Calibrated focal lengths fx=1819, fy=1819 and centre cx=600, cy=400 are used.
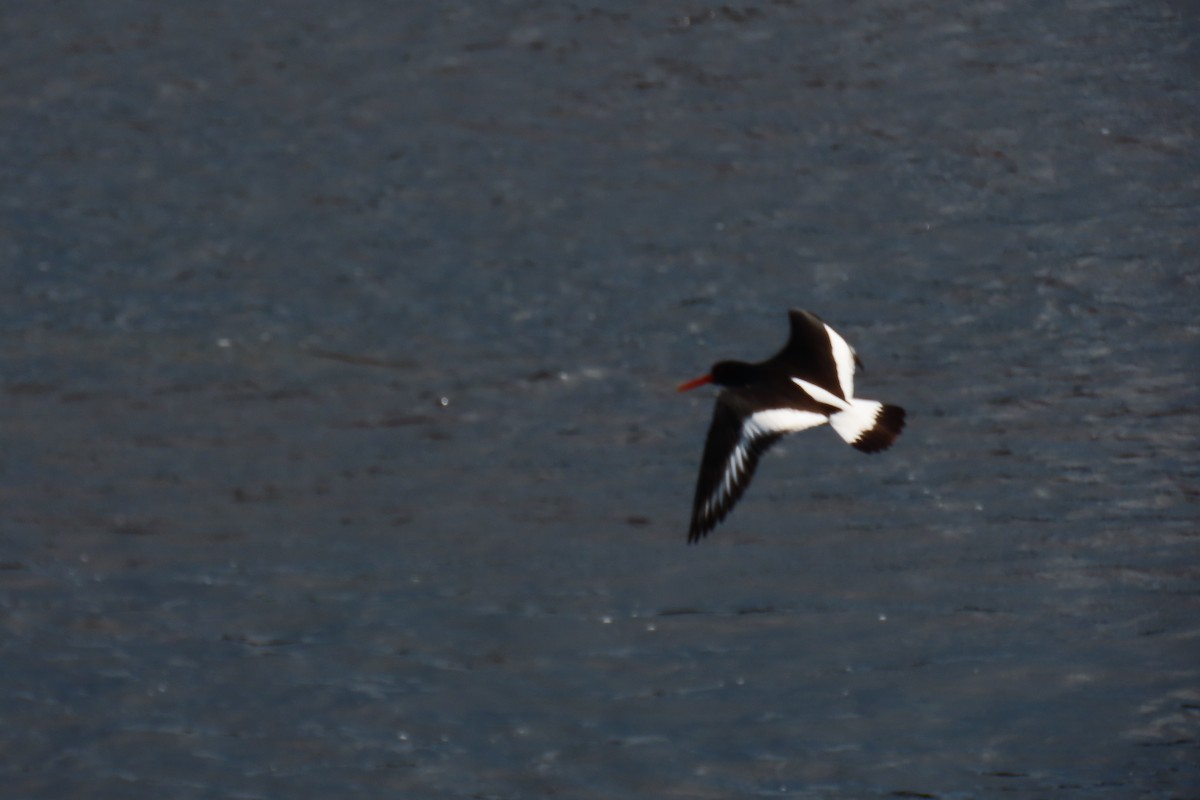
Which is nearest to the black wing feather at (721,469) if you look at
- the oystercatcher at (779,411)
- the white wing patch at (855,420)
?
the oystercatcher at (779,411)

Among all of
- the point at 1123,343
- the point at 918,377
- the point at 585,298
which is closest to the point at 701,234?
the point at 585,298

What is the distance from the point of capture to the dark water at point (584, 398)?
Answer: 593 centimetres

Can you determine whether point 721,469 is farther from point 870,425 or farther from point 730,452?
point 870,425

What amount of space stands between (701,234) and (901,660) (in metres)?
3.14

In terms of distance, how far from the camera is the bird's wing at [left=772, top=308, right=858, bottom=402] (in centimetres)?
653

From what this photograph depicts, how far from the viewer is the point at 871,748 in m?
5.78

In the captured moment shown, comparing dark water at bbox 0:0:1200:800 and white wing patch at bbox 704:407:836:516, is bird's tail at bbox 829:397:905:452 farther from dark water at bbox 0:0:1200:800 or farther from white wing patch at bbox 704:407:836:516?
dark water at bbox 0:0:1200:800

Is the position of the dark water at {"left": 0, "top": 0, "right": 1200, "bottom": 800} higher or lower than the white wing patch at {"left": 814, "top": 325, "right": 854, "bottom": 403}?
lower

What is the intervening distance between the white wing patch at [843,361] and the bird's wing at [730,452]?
41cm

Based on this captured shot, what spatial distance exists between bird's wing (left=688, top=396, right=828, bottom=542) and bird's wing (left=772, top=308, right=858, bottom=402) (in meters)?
0.33

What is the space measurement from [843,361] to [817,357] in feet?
0.40

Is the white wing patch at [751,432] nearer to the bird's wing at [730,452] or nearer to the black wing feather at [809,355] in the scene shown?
the bird's wing at [730,452]

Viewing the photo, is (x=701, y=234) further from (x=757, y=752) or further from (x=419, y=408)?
(x=757, y=752)

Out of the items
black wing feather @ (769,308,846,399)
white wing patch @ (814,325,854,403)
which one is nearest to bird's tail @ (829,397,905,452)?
black wing feather @ (769,308,846,399)
